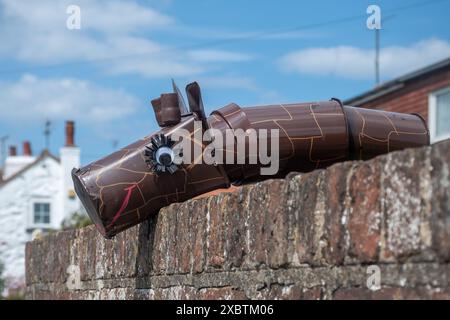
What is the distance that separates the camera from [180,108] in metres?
4.57

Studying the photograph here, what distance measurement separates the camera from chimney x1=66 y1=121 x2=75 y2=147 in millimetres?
35688

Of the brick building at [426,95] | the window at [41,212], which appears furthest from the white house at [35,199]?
the brick building at [426,95]

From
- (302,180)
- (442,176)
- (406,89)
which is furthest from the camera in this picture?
(406,89)

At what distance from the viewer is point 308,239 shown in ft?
11.1

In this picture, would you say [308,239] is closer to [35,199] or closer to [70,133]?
[70,133]

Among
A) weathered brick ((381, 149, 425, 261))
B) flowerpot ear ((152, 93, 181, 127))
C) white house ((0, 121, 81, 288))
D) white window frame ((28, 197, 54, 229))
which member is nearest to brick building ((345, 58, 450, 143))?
flowerpot ear ((152, 93, 181, 127))

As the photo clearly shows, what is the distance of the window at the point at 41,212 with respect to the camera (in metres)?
36.8

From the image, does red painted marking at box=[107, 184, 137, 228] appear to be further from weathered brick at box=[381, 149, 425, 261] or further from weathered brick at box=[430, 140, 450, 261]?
weathered brick at box=[430, 140, 450, 261]

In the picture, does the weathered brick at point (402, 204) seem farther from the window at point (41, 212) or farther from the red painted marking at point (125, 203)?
the window at point (41, 212)

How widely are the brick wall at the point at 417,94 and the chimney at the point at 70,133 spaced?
1943 cm

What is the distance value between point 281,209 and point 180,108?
1.16 meters
